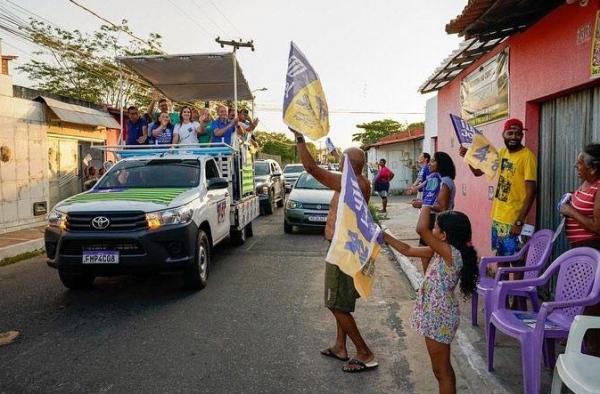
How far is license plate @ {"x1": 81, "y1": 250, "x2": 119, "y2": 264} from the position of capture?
5.59 m

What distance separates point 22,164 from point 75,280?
743 centimetres

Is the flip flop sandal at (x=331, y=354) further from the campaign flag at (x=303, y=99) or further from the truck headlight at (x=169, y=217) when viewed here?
the truck headlight at (x=169, y=217)

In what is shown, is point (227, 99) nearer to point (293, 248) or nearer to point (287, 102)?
point (293, 248)

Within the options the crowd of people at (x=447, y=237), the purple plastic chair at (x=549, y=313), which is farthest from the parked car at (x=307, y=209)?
the purple plastic chair at (x=549, y=313)

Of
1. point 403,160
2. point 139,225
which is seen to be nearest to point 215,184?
point 139,225

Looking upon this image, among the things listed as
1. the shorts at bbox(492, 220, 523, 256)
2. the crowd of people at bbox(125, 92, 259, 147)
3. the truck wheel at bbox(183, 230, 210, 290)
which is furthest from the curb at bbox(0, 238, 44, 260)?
Result: the shorts at bbox(492, 220, 523, 256)

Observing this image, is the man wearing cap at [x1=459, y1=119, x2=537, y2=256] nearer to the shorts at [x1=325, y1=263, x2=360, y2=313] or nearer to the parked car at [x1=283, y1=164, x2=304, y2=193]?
the shorts at [x1=325, y1=263, x2=360, y2=313]

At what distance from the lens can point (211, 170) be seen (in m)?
7.98

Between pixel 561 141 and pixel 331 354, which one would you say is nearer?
pixel 331 354

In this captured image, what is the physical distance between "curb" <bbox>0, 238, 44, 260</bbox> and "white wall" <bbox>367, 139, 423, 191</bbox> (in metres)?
20.6

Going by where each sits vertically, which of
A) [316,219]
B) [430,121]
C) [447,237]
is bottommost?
[316,219]

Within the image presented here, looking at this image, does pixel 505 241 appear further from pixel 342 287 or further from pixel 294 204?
pixel 294 204

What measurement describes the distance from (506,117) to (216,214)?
14.5 feet

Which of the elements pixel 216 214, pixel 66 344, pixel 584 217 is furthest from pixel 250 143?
pixel 584 217
